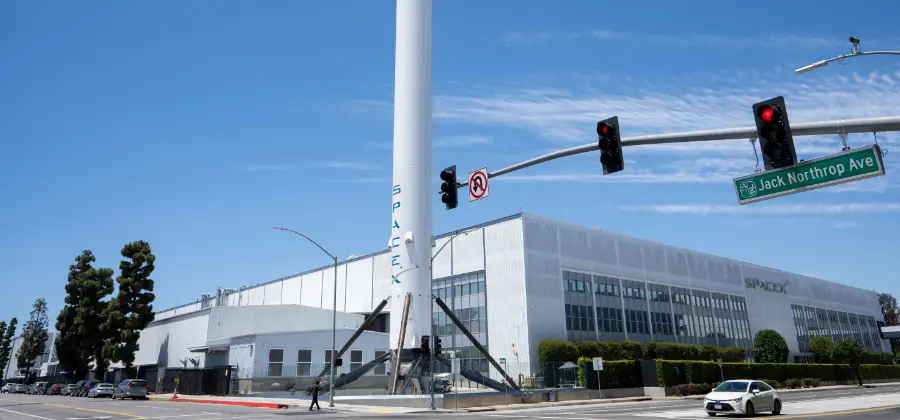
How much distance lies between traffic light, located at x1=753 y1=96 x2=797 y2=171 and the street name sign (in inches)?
18.5

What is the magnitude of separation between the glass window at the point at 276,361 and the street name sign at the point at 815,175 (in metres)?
49.3

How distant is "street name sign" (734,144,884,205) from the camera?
1060 centimetres

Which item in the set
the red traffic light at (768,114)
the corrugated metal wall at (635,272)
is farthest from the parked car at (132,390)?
the red traffic light at (768,114)

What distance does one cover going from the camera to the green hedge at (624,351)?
52594mm

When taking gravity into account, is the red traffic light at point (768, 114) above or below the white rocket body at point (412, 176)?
below

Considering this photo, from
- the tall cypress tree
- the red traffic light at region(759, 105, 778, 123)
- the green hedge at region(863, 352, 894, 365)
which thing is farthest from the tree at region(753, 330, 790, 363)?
the tall cypress tree

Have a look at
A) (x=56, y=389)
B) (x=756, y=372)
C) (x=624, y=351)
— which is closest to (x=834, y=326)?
(x=756, y=372)

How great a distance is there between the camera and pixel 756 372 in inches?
2389

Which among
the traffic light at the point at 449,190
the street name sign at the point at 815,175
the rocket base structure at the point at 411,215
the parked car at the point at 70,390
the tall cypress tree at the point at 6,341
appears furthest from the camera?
the tall cypress tree at the point at 6,341

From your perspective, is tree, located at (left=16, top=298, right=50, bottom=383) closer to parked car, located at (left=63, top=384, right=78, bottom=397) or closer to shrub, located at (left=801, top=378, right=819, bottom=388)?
parked car, located at (left=63, top=384, right=78, bottom=397)

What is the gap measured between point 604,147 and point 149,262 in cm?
7295

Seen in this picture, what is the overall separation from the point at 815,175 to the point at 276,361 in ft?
167

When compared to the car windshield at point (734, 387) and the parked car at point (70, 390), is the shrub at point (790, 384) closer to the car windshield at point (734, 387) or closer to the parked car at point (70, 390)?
the car windshield at point (734, 387)

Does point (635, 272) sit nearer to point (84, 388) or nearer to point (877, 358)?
point (877, 358)
